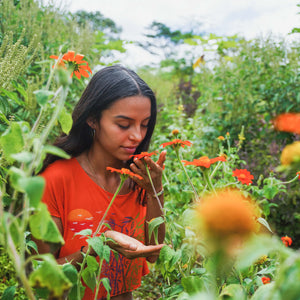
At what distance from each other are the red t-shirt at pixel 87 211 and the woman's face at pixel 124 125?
7.6 inches

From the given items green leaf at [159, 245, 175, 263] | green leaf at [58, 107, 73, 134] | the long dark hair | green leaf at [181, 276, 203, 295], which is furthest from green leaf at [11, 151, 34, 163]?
the long dark hair

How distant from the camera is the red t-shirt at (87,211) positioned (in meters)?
1.20

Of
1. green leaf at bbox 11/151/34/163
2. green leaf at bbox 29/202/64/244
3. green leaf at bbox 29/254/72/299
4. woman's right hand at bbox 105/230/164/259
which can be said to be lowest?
woman's right hand at bbox 105/230/164/259

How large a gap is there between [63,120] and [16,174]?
0.63 ft

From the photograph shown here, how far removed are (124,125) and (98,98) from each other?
18cm

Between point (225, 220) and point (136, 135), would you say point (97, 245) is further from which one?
point (136, 135)

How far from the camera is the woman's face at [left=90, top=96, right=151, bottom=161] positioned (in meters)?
1.14

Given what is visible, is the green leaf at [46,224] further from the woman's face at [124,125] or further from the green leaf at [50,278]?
the woman's face at [124,125]

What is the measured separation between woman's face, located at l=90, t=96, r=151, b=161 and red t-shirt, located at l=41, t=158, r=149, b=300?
19 cm

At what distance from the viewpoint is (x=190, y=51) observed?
7602mm

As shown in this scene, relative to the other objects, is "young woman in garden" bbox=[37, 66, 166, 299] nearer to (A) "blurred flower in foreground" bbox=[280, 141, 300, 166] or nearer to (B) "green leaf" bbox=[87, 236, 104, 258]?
(B) "green leaf" bbox=[87, 236, 104, 258]

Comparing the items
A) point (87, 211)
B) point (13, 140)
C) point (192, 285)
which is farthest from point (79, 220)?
point (13, 140)

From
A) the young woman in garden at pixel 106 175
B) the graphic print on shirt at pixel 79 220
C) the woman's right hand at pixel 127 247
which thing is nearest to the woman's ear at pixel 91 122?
the young woman in garden at pixel 106 175

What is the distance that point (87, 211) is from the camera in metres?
1.24
